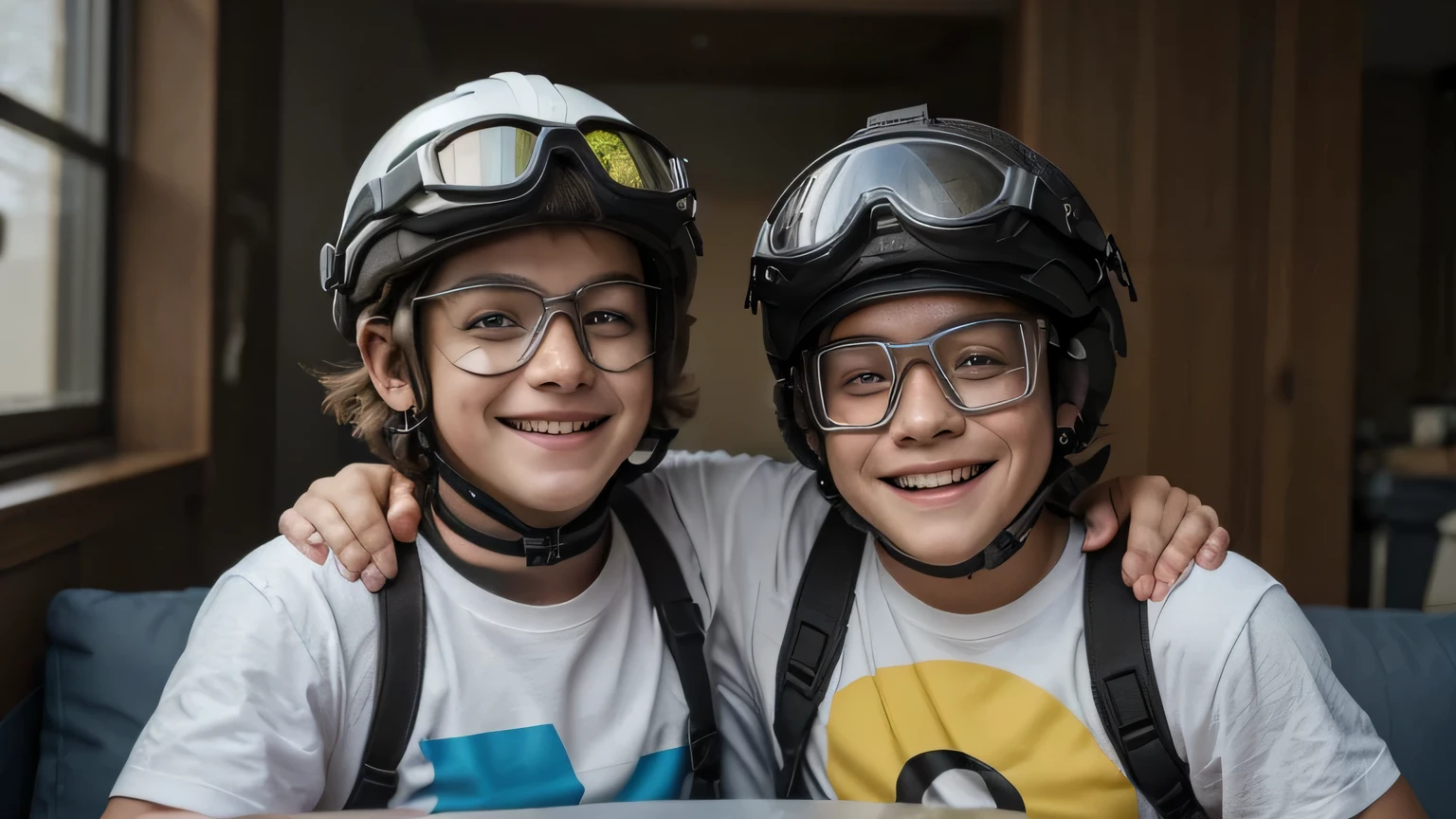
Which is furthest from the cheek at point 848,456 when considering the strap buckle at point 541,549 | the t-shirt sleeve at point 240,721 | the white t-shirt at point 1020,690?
the t-shirt sleeve at point 240,721

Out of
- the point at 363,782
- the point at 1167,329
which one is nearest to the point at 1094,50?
the point at 1167,329

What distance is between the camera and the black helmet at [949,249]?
1.30 meters

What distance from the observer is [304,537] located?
135cm

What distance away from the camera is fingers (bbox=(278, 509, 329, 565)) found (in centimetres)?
133

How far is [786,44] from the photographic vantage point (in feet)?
8.20

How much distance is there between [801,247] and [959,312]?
0.81 ft

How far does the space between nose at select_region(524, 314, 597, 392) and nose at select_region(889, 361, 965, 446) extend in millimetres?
448

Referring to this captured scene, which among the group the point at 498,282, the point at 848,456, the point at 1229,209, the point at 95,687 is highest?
the point at 1229,209

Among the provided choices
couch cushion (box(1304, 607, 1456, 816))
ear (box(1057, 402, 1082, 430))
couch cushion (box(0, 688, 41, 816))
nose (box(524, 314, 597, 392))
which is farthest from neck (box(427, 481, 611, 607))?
couch cushion (box(1304, 607, 1456, 816))

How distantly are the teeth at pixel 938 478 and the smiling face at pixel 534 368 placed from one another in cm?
42

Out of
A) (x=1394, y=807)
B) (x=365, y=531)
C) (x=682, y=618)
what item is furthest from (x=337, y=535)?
(x=1394, y=807)

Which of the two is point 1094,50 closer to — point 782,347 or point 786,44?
point 786,44

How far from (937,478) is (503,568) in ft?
2.20

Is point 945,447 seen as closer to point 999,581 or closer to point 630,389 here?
point 999,581
